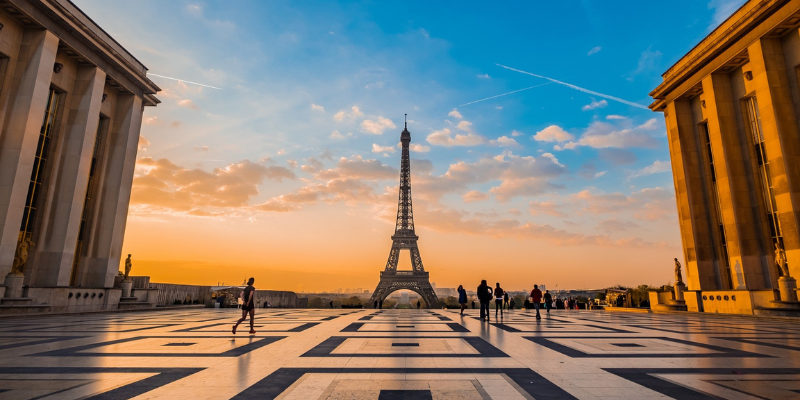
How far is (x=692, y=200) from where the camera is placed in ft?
118

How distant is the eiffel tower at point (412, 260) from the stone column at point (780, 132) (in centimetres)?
5803

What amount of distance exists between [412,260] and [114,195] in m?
61.5

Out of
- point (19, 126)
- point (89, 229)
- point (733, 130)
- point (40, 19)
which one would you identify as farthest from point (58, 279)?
point (733, 130)

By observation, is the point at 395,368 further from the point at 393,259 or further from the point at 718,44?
the point at 393,259

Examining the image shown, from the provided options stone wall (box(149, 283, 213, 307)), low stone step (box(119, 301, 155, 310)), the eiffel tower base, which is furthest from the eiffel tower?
low stone step (box(119, 301, 155, 310))

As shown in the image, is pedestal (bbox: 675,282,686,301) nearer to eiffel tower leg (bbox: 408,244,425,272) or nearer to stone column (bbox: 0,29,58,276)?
stone column (bbox: 0,29,58,276)

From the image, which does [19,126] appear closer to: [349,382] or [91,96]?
[91,96]

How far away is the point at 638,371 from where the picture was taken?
24.4 feet

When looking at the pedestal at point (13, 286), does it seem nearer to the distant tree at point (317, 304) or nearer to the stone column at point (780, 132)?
the distant tree at point (317, 304)

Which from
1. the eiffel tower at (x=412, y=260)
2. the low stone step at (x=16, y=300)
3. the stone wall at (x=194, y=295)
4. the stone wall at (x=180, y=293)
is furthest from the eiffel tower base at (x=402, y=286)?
the low stone step at (x=16, y=300)

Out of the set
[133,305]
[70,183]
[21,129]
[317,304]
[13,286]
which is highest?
[21,129]

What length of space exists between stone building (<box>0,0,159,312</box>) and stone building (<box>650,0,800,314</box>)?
158 feet

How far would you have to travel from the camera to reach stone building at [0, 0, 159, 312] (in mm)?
26312

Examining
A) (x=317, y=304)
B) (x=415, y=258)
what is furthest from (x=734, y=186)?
(x=317, y=304)
